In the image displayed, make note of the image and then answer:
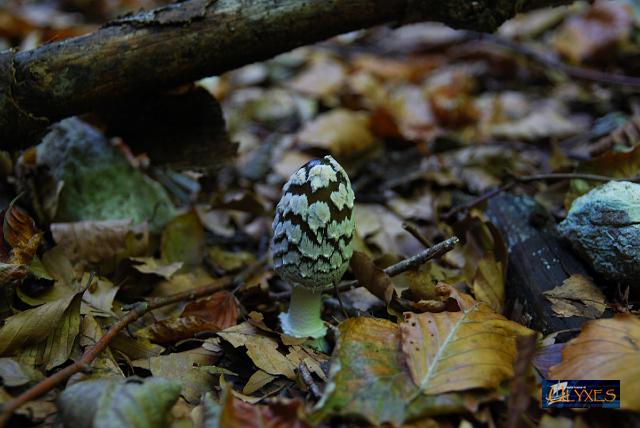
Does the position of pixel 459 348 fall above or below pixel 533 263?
above

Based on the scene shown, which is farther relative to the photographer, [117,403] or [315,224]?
[315,224]

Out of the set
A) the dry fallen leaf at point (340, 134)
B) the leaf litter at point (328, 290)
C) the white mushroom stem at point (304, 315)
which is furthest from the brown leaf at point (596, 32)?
the white mushroom stem at point (304, 315)

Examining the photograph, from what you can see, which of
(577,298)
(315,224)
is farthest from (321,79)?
(577,298)

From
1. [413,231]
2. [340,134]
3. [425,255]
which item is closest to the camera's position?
[425,255]

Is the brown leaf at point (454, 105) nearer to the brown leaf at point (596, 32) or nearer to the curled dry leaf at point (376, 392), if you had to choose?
the brown leaf at point (596, 32)

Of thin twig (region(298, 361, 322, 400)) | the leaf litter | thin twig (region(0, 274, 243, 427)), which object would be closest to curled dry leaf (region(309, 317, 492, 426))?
the leaf litter

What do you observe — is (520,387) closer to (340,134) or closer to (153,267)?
(153,267)

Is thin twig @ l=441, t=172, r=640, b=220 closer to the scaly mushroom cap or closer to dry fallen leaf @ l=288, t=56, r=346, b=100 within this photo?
the scaly mushroom cap
